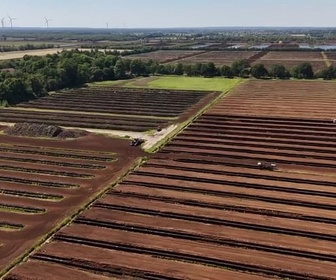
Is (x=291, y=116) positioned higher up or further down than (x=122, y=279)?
higher up

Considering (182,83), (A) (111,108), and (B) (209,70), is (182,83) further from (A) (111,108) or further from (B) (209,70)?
(A) (111,108)

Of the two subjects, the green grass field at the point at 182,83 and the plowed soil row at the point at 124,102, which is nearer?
the plowed soil row at the point at 124,102

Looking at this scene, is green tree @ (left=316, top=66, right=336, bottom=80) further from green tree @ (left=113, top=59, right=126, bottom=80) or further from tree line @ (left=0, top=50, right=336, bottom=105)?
green tree @ (left=113, top=59, right=126, bottom=80)

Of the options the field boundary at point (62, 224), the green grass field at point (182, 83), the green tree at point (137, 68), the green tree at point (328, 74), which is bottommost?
the field boundary at point (62, 224)

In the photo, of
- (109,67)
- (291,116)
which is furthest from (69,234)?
(109,67)

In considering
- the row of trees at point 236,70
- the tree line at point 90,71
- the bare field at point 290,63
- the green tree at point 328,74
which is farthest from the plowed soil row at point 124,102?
the bare field at point 290,63

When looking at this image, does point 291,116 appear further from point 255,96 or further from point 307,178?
point 307,178

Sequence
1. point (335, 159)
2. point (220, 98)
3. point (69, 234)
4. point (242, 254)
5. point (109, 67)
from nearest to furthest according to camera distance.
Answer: point (242, 254) < point (69, 234) < point (335, 159) < point (220, 98) < point (109, 67)

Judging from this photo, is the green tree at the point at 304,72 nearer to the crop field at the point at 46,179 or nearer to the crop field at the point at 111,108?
the crop field at the point at 111,108
